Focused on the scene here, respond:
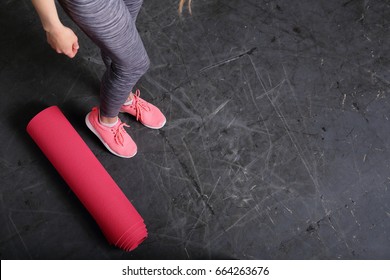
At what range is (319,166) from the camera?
69.4 inches

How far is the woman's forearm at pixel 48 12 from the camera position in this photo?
999mm

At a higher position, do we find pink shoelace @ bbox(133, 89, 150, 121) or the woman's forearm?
the woman's forearm

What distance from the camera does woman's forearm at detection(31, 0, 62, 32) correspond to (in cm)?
100

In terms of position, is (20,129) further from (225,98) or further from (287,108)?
(287,108)

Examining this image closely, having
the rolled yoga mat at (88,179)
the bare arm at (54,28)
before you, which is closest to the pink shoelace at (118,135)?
the rolled yoga mat at (88,179)

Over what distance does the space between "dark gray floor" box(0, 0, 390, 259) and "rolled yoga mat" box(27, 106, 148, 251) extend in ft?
0.40

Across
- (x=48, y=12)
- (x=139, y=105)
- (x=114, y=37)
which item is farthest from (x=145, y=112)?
(x=48, y=12)

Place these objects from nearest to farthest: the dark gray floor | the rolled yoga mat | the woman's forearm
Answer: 1. the woman's forearm
2. the rolled yoga mat
3. the dark gray floor

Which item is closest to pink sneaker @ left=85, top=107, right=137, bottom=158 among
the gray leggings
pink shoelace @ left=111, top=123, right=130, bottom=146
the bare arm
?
pink shoelace @ left=111, top=123, right=130, bottom=146

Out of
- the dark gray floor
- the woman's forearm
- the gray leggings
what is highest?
the woman's forearm

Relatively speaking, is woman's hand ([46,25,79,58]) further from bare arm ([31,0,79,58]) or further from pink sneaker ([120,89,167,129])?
pink sneaker ([120,89,167,129])

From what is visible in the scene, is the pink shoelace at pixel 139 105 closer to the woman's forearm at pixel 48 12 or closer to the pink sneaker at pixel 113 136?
the pink sneaker at pixel 113 136

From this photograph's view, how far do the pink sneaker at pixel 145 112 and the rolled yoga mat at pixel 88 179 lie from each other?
226 millimetres

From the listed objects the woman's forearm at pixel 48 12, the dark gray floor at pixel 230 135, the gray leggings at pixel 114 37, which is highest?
the woman's forearm at pixel 48 12
